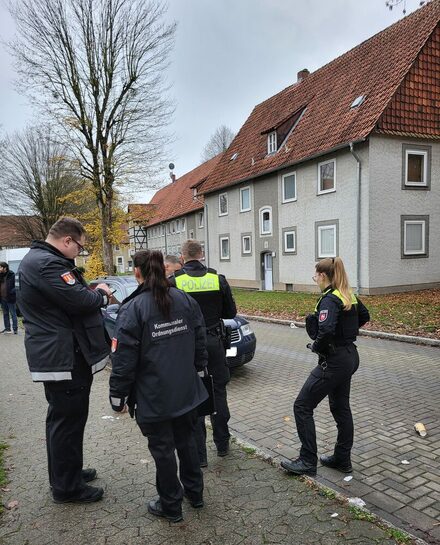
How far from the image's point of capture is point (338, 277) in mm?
3480

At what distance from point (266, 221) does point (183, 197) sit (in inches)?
757

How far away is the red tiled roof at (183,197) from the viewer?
37.8 metres

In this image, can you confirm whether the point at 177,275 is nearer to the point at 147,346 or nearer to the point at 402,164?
→ the point at 147,346

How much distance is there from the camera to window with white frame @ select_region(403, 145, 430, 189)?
17.8m

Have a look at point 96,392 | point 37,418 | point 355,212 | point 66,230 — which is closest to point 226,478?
point 66,230

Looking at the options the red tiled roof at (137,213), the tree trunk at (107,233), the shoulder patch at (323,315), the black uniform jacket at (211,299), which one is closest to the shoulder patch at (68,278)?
the black uniform jacket at (211,299)

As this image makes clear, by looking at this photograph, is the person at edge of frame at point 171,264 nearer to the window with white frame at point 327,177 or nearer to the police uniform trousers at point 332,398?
the police uniform trousers at point 332,398

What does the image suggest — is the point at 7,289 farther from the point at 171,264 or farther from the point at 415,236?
the point at 415,236

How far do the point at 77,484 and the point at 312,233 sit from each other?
18187 millimetres

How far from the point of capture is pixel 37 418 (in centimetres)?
526

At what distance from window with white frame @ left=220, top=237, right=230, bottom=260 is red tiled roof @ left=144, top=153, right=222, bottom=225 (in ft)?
22.6

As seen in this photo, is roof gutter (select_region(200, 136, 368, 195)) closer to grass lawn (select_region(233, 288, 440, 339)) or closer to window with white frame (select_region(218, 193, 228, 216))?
window with white frame (select_region(218, 193, 228, 216))

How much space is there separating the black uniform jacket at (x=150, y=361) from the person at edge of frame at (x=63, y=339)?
381mm

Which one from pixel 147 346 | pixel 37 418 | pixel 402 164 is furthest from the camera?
pixel 402 164
